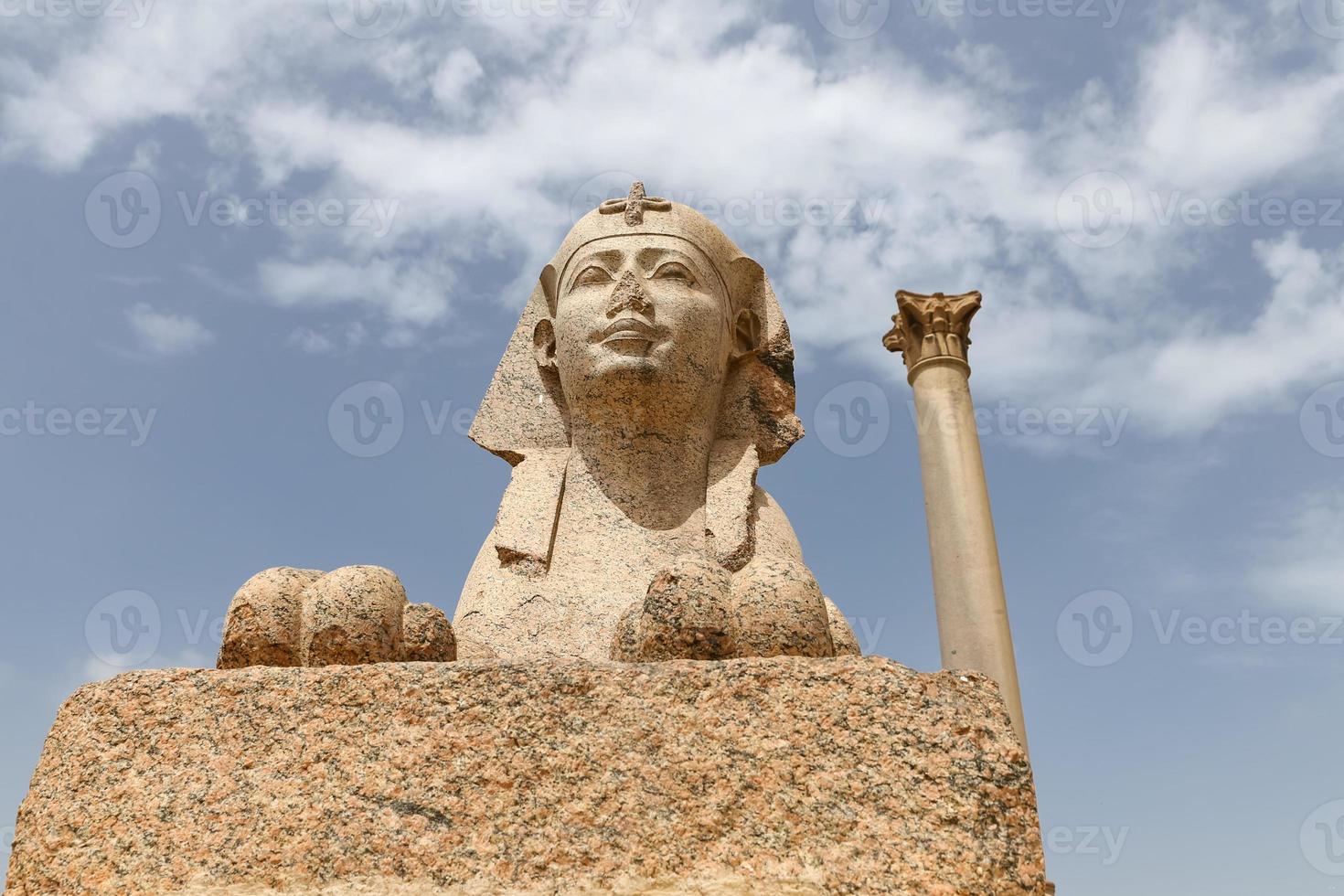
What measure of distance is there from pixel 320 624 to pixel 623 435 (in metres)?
1.86

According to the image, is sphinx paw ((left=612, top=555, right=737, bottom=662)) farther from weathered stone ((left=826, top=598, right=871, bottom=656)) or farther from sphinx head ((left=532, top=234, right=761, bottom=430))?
sphinx head ((left=532, top=234, right=761, bottom=430))

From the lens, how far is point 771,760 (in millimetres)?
2545

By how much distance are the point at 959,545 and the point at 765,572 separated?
7280 mm

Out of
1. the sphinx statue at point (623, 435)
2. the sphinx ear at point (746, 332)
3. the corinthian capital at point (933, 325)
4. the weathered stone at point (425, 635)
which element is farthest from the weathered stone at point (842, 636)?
the corinthian capital at point (933, 325)

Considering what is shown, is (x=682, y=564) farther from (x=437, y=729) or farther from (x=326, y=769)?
(x=326, y=769)

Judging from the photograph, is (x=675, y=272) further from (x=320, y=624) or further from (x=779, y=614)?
(x=320, y=624)

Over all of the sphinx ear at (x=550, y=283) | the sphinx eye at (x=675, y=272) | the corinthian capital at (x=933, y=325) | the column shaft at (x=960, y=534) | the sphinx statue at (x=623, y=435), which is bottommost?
the sphinx statue at (x=623, y=435)

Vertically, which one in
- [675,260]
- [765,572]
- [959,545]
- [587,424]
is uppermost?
[959,545]

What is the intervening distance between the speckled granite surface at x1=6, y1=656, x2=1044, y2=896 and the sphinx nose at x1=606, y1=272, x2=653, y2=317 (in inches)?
81.3

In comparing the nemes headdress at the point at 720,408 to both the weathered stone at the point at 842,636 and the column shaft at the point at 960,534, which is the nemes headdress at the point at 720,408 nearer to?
the weathered stone at the point at 842,636

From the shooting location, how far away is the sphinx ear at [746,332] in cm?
509

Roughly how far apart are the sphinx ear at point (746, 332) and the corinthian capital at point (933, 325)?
621 centimetres

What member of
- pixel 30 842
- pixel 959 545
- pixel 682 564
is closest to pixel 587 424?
pixel 682 564

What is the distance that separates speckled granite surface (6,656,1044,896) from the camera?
7.97 ft
